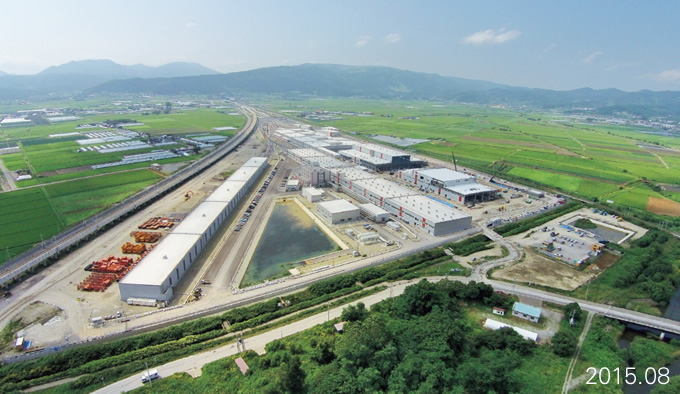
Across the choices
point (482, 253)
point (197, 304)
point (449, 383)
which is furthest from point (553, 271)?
point (197, 304)

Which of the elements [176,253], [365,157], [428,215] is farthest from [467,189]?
[176,253]

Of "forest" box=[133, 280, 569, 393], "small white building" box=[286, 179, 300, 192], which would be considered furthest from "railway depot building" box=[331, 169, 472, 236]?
"forest" box=[133, 280, 569, 393]

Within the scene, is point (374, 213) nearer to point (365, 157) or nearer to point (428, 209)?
point (428, 209)

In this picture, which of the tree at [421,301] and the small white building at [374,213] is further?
the small white building at [374,213]

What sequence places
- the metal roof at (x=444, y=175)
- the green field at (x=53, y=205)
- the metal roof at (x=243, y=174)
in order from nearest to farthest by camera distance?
the green field at (x=53, y=205), the metal roof at (x=243, y=174), the metal roof at (x=444, y=175)

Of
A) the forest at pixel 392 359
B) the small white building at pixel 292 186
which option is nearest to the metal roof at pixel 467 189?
the small white building at pixel 292 186

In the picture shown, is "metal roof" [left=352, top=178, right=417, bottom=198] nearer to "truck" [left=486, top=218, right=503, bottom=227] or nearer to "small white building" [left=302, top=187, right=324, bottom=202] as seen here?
"small white building" [left=302, top=187, right=324, bottom=202]

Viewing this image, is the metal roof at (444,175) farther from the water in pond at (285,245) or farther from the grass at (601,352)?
the grass at (601,352)
